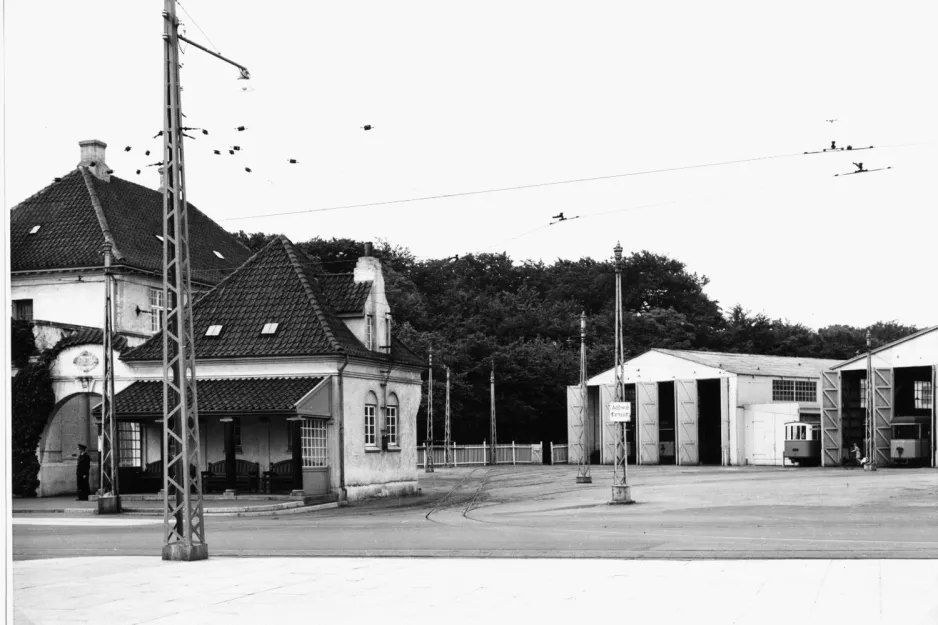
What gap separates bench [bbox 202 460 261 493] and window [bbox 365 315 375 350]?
16.2ft

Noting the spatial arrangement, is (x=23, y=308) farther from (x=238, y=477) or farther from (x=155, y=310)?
(x=238, y=477)

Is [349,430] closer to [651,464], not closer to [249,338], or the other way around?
[249,338]

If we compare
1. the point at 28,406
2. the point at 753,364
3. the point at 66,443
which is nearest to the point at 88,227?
the point at 28,406

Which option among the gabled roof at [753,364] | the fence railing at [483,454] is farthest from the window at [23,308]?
the gabled roof at [753,364]

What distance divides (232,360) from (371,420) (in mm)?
4511

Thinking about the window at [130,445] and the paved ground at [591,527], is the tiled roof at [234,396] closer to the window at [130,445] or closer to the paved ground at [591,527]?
the window at [130,445]

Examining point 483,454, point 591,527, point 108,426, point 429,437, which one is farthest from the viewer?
point 483,454

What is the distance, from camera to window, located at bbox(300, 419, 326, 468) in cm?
3312

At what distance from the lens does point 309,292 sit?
36.2m

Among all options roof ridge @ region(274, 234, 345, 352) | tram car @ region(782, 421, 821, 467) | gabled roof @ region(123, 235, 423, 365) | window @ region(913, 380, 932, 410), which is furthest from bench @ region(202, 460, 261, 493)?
window @ region(913, 380, 932, 410)

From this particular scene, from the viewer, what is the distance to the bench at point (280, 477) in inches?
1315

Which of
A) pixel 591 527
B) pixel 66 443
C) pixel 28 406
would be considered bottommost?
pixel 591 527

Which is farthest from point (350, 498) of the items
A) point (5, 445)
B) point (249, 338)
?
point (5, 445)

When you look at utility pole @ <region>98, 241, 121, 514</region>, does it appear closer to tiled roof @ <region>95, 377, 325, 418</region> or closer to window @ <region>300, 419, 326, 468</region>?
tiled roof @ <region>95, 377, 325, 418</region>
